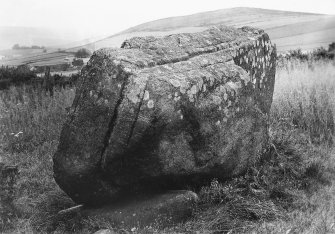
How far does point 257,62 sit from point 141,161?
2.37 m

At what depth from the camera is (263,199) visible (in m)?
4.75

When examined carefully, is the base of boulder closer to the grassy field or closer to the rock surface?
the grassy field

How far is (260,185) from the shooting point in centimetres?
502

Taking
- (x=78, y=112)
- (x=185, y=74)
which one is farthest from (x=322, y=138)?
(x=78, y=112)

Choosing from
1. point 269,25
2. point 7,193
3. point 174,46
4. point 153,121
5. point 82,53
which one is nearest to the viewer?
point 153,121

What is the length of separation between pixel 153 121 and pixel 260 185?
5.37 ft

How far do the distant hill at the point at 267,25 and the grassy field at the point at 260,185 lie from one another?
38.9 ft

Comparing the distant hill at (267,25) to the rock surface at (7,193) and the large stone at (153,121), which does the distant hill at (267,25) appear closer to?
the rock surface at (7,193)

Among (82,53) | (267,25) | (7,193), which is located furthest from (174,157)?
(267,25)

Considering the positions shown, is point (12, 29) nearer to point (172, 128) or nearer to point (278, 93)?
point (278, 93)

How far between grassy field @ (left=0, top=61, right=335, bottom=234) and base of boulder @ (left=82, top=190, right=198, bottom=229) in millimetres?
88

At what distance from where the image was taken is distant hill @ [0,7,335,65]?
68.6 feet

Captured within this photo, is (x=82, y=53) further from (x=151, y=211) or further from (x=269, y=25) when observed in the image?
(x=269, y=25)

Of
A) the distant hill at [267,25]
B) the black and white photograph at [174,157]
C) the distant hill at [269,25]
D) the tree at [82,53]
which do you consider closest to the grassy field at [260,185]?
the black and white photograph at [174,157]
